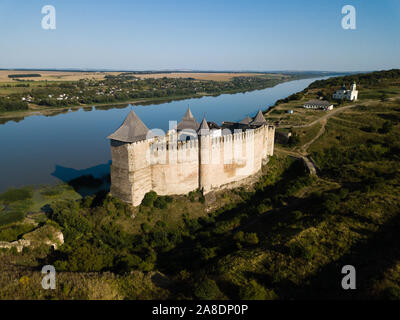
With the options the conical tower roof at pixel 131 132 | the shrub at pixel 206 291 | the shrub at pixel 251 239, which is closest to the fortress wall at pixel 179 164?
the conical tower roof at pixel 131 132

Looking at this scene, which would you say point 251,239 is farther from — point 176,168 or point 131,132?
point 131,132

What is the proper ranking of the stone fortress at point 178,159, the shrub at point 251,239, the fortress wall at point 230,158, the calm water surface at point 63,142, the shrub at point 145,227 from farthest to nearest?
the calm water surface at point 63,142
the fortress wall at point 230,158
the stone fortress at point 178,159
the shrub at point 145,227
the shrub at point 251,239

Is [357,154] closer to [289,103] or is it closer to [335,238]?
[335,238]

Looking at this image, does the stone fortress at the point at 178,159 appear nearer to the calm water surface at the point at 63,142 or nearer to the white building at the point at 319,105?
the calm water surface at the point at 63,142

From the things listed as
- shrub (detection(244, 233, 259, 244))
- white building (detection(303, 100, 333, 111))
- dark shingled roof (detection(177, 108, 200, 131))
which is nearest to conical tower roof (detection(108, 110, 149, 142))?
dark shingled roof (detection(177, 108, 200, 131))

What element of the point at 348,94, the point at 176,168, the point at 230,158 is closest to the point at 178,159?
the point at 176,168

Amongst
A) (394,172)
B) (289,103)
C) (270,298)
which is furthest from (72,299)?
(289,103)

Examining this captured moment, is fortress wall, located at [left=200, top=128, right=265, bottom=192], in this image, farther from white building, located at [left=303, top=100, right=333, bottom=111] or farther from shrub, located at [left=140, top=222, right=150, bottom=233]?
white building, located at [left=303, top=100, right=333, bottom=111]
